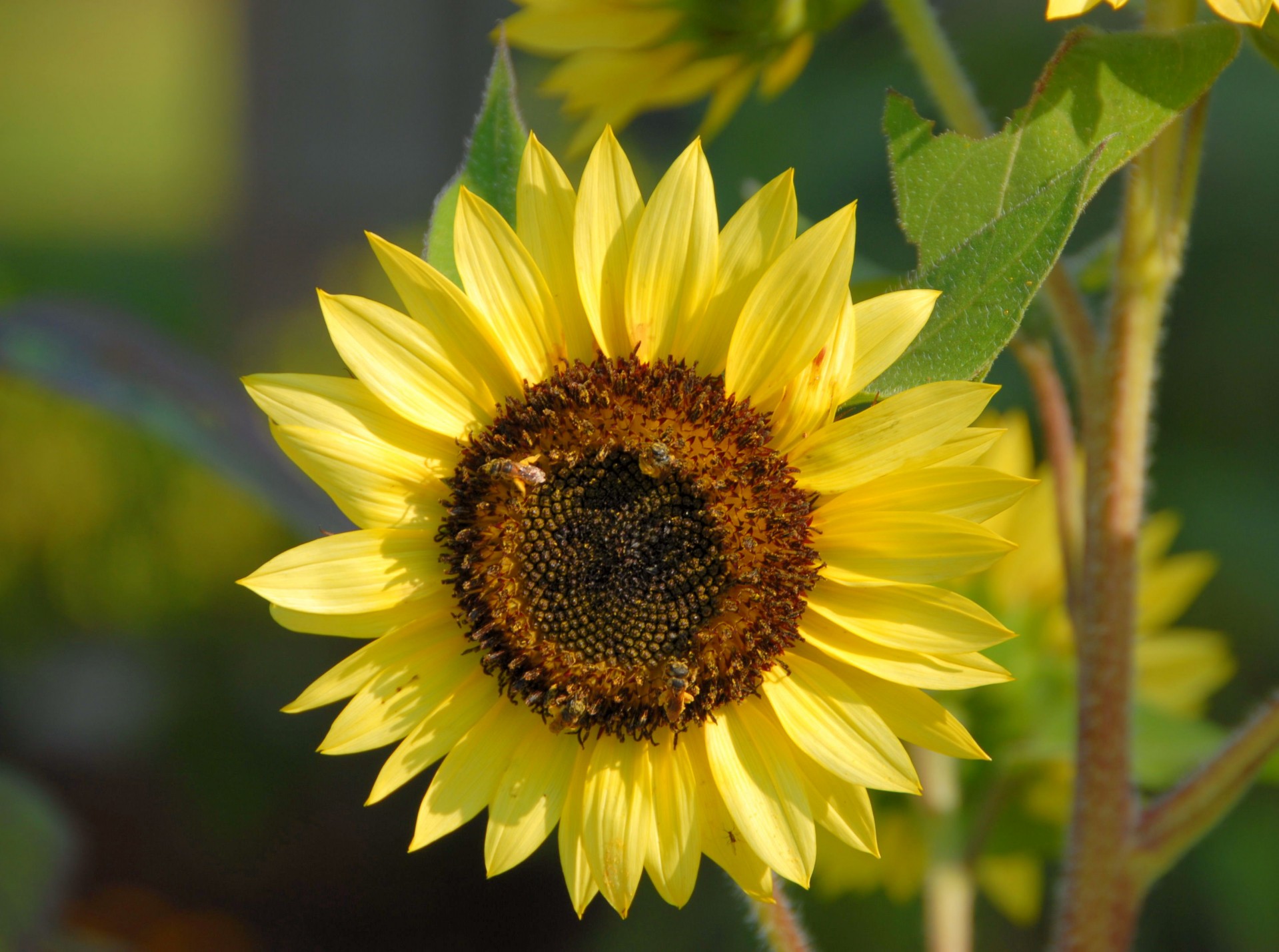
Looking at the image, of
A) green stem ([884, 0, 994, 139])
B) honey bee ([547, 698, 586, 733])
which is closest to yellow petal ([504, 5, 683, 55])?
green stem ([884, 0, 994, 139])

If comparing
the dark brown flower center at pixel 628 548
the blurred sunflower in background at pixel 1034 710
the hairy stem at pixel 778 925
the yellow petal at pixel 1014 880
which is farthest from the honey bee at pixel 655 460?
the yellow petal at pixel 1014 880

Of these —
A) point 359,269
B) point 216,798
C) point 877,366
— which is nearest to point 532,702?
point 877,366

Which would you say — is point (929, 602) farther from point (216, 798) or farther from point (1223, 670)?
point (216, 798)

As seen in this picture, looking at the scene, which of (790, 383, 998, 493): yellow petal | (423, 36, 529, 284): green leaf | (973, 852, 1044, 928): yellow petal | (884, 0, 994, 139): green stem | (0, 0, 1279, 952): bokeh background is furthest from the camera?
(0, 0, 1279, 952): bokeh background

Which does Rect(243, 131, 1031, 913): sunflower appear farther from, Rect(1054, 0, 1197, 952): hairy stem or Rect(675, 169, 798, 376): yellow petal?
Rect(1054, 0, 1197, 952): hairy stem

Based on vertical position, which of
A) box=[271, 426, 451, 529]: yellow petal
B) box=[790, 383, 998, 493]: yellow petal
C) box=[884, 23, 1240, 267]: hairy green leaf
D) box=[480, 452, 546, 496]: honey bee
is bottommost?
box=[790, 383, 998, 493]: yellow petal

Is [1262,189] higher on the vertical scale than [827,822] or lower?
higher

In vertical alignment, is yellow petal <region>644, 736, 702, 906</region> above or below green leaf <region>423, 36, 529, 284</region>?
below
